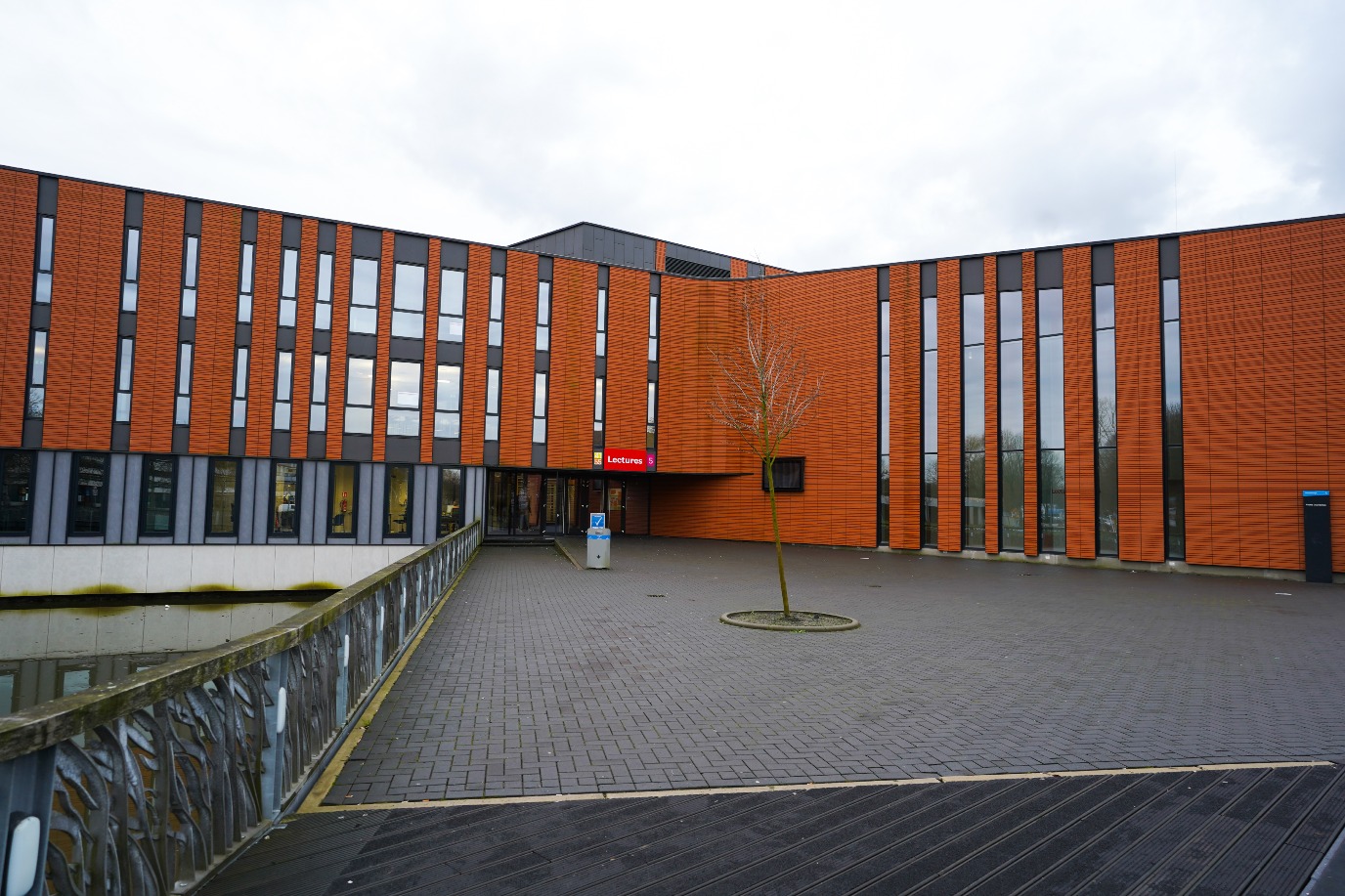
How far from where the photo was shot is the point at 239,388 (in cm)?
2459

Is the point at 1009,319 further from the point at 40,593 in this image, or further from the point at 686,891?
the point at 40,593

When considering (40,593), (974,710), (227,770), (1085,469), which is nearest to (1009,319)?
(1085,469)

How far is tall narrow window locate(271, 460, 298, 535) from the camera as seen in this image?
24.6 m

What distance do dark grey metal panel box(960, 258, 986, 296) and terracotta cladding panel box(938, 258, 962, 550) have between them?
0.16 m

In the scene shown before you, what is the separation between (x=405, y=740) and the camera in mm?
5164

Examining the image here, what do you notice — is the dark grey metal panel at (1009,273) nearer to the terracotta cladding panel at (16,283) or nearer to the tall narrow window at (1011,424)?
the tall narrow window at (1011,424)

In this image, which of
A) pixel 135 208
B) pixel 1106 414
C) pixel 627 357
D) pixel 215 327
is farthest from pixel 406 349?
pixel 1106 414

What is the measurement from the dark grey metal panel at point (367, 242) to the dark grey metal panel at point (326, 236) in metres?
0.59

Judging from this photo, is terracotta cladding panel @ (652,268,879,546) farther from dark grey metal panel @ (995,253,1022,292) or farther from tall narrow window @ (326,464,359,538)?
tall narrow window @ (326,464,359,538)

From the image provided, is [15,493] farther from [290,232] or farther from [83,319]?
[290,232]

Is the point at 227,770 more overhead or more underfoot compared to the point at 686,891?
more overhead

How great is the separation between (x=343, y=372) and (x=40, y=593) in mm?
10598

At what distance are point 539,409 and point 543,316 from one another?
3.58 metres

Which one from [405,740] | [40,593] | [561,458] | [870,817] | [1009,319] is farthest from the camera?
[561,458]
